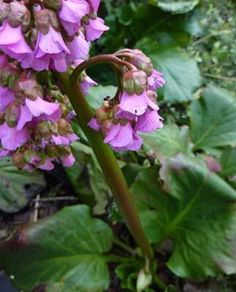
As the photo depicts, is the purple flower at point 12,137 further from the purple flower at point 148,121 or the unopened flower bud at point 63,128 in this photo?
the purple flower at point 148,121

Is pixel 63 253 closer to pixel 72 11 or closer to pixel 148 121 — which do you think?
pixel 148 121

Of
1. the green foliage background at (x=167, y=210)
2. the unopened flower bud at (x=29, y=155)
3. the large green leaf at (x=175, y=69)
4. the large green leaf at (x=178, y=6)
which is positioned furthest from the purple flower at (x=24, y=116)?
the large green leaf at (x=178, y=6)

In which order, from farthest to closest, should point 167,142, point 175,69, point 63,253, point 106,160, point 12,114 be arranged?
point 175,69 < point 167,142 < point 63,253 < point 106,160 < point 12,114

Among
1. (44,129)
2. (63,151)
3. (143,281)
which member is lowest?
(143,281)

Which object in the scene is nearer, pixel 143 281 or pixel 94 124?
pixel 94 124

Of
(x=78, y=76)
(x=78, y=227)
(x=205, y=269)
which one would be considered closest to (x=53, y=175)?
(x=78, y=227)

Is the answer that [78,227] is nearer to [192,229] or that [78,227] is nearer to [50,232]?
[50,232]

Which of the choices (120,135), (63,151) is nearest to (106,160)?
(63,151)
